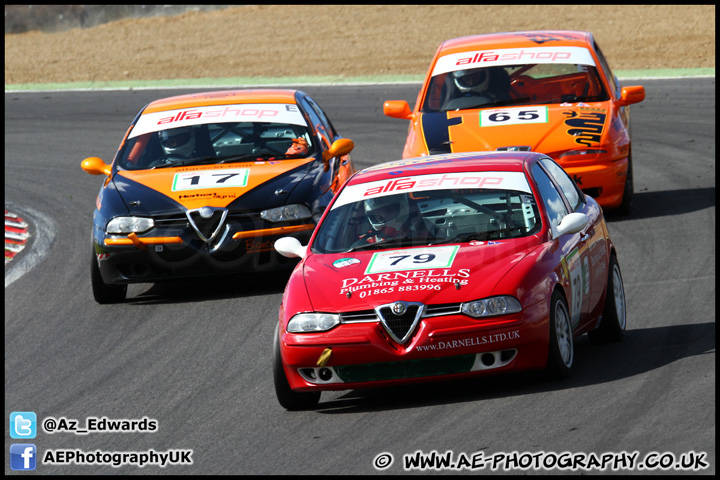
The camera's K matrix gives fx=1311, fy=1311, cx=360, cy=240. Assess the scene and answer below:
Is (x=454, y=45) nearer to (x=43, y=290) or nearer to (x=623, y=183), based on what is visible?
(x=623, y=183)

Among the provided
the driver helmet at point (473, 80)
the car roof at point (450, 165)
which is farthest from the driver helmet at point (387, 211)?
the driver helmet at point (473, 80)

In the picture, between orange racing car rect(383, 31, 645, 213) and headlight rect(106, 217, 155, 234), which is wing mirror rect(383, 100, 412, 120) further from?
headlight rect(106, 217, 155, 234)

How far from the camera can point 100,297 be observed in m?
11.2

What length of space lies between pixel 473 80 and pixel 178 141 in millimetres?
3447

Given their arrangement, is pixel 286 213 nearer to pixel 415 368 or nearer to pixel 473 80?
pixel 473 80

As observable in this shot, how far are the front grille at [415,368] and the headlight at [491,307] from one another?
0.24 m

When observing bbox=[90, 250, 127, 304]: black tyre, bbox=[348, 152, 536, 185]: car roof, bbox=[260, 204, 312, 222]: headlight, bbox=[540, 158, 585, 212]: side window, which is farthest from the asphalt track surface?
bbox=[348, 152, 536, 185]: car roof

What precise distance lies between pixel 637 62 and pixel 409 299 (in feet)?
68.0

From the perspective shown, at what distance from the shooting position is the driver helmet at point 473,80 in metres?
13.9

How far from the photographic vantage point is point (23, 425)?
7734 millimetres

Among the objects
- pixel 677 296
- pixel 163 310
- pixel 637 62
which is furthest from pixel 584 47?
pixel 637 62

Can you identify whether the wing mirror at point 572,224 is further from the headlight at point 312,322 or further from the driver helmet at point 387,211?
the headlight at point 312,322

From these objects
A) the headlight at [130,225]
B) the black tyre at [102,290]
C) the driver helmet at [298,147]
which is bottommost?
the black tyre at [102,290]

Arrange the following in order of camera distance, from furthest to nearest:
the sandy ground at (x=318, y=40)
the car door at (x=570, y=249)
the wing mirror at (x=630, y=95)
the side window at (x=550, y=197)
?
1. the sandy ground at (x=318, y=40)
2. the wing mirror at (x=630, y=95)
3. the side window at (x=550, y=197)
4. the car door at (x=570, y=249)
